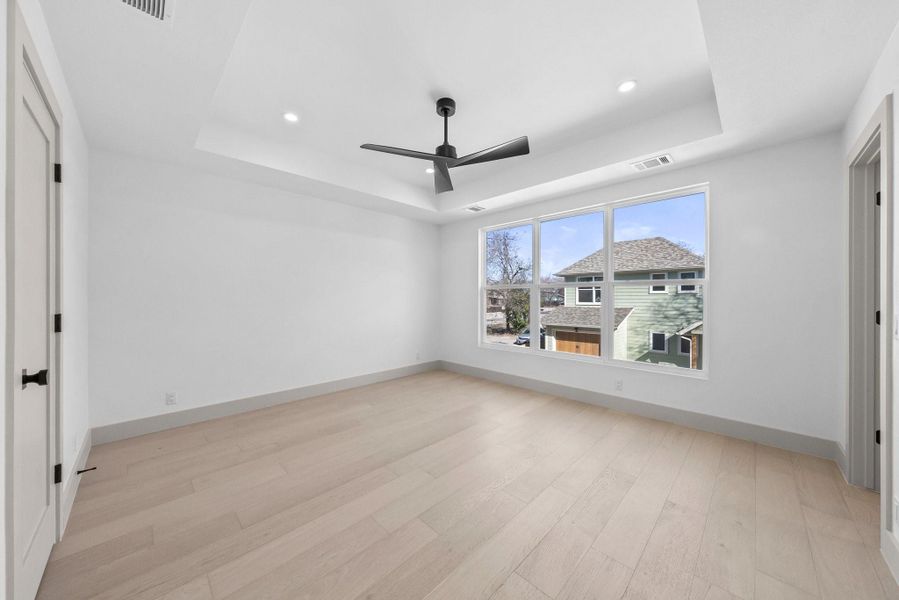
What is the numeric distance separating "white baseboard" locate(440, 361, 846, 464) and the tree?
0.89 m

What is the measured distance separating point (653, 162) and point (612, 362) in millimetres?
2137

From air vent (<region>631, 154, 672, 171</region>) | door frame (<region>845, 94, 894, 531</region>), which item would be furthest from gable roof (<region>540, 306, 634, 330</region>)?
door frame (<region>845, 94, 894, 531</region>)

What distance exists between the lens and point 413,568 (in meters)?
1.62

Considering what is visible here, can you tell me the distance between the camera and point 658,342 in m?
3.66

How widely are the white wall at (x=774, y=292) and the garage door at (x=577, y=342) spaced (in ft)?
2.22

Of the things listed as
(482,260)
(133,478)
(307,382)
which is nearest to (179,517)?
(133,478)

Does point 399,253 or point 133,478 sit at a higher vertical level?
point 399,253

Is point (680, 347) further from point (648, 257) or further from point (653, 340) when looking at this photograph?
point (648, 257)

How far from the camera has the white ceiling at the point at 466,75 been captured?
1723 millimetres

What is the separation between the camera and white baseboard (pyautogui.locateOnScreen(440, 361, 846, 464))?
2740mm

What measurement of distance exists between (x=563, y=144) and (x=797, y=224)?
2.09m

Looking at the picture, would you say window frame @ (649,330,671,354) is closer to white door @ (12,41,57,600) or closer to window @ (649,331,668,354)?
window @ (649,331,668,354)

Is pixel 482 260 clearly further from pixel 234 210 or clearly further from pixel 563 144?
pixel 234 210

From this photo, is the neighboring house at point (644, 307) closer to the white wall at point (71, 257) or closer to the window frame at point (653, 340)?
the window frame at point (653, 340)
